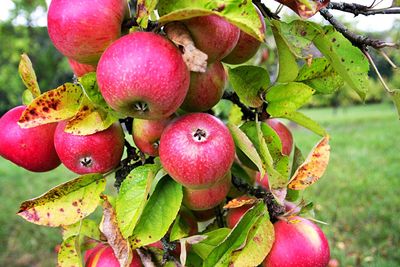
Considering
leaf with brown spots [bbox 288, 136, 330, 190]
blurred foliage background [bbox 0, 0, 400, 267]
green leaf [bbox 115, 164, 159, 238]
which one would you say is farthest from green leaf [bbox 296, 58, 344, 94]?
blurred foliage background [bbox 0, 0, 400, 267]

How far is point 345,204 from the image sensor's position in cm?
430

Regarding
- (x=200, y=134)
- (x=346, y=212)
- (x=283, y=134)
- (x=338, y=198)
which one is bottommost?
(x=338, y=198)

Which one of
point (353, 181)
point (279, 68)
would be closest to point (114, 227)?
point (279, 68)

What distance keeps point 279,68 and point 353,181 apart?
457cm

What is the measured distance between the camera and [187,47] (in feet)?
2.01

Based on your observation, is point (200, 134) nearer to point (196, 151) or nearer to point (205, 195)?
point (196, 151)

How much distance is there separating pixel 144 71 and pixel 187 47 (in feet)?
0.22

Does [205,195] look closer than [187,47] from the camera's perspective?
No

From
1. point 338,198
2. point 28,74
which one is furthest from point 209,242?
point 338,198

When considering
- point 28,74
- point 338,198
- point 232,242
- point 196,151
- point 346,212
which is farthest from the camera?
point 338,198

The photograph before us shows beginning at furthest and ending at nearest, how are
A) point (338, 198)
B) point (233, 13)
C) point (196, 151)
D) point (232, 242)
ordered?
point (338, 198), point (232, 242), point (196, 151), point (233, 13)

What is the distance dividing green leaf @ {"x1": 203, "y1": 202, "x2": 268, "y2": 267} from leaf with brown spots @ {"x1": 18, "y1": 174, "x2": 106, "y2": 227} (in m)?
0.23

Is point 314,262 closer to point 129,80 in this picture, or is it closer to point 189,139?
point 189,139

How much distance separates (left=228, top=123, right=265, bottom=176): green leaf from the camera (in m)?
0.72
